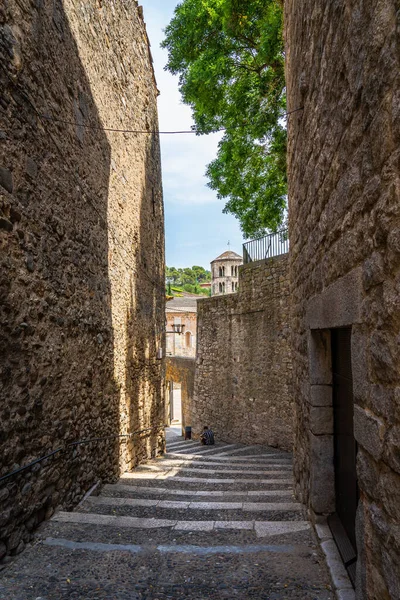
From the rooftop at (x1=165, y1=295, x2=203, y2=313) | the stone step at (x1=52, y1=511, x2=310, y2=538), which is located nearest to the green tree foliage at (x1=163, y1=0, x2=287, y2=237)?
the stone step at (x1=52, y1=511, x2=310, y2=538)

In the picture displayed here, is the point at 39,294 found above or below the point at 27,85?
below

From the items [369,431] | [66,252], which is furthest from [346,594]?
[66,252]

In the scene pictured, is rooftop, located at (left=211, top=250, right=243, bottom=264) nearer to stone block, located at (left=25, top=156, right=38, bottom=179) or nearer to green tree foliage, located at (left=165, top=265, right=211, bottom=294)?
green tree foliage, located at (left=165, top=265, right=211, bottom=294)

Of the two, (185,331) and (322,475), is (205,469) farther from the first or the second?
(185,331)

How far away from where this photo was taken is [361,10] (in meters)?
1.81

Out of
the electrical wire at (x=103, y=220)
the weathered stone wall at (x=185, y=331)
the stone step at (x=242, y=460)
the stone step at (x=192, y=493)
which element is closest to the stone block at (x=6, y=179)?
the electrical wire at (x=103, y=220)

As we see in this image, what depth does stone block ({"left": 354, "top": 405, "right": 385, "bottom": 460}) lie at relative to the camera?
1715mm

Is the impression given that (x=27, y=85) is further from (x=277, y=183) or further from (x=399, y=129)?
(x=277, y=183)

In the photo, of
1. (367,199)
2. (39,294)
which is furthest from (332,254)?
(39,294)

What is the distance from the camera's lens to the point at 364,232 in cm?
187

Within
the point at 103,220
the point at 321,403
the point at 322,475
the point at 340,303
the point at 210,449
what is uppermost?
the point at 103,220

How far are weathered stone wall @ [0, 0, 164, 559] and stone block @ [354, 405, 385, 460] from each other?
211 cm

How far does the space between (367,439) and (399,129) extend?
122 cm

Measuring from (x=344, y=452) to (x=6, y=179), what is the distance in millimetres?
2851
